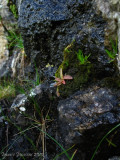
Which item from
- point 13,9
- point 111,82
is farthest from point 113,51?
point 13,9

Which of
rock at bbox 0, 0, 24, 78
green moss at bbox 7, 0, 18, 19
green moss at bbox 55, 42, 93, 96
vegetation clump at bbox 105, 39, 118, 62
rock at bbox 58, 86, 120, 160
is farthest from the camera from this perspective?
green moss at bbox 7, 0, 18, 19

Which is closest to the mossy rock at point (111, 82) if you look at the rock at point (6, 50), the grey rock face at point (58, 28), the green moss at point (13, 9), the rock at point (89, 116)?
the rock at point (89, 116)

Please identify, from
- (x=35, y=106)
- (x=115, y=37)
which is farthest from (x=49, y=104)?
(x=115, y=37)

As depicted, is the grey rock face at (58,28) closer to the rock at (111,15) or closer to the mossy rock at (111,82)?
the rock at (111,15)

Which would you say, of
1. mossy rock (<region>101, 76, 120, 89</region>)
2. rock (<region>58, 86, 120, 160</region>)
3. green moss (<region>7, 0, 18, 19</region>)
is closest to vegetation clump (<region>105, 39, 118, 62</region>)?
mossy rock (<region>101, 76, 120, 89</region>)

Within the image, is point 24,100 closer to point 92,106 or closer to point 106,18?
point 92,106

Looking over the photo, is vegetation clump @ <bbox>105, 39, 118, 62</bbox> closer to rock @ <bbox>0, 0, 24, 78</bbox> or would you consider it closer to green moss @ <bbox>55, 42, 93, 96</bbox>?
green moss @ <bbox>55, 42, 93, 96</bbox>
